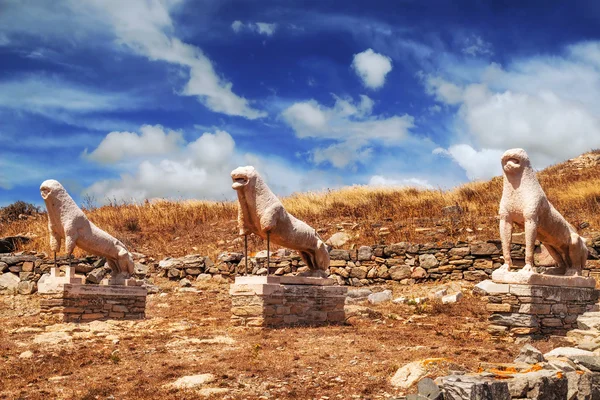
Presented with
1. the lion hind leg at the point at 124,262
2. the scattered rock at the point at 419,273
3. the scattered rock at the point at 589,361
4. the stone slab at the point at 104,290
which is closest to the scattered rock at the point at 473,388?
the scattered rock at the point at 589,361

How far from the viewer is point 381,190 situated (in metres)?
25.0

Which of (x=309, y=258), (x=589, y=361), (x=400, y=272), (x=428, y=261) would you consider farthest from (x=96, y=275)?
(x=589, y=361)

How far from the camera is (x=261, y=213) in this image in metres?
11.1

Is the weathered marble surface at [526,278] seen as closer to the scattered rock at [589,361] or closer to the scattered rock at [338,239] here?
the scattered rock at [589,361]

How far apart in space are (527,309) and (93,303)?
7.92 m

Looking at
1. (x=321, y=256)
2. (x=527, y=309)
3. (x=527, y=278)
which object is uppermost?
(x=321, y=256)

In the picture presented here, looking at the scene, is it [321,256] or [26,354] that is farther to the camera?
[321,256]

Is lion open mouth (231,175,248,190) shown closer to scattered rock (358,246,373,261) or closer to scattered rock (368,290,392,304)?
scattered rock (368,290,392,304)

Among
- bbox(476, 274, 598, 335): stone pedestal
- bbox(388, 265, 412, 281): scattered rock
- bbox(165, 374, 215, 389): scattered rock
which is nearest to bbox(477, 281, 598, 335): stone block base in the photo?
bbox(476, 274, 598, 335): stone pedestal

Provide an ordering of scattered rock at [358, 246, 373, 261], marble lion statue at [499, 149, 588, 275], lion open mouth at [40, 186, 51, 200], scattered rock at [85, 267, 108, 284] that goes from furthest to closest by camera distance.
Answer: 1. scattered rock at [358, 246, 373, 261]
2. scattered rock at [85, 267, 108, 284]
3. lion open mouth at [40, 186, 51, 200]
4. marble lion statue at [499, 149, 588, 275]

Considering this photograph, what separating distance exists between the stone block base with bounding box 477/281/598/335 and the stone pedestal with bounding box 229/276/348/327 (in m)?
2.90

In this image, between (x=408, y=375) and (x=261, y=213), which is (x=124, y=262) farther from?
(x=408, y=375)

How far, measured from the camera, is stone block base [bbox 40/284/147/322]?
12.3 meters

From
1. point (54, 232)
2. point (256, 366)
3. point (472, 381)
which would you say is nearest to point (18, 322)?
point (54, 232)
